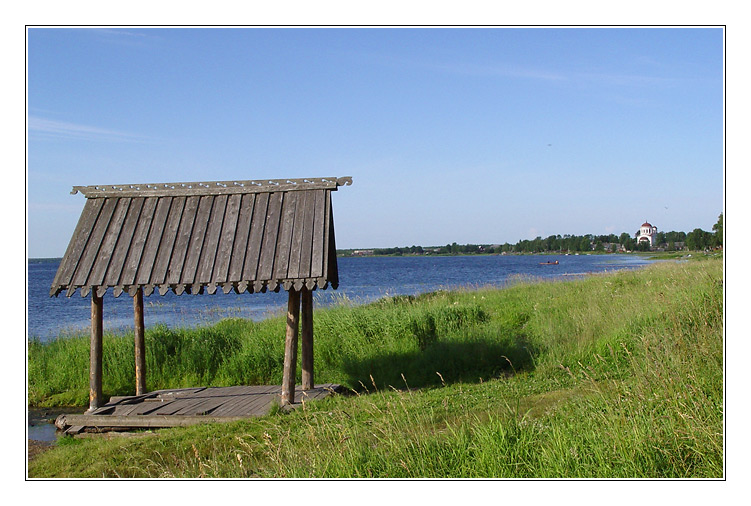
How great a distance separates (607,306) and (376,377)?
5.92 m

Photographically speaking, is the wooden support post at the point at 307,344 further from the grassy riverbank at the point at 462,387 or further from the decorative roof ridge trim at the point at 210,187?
the decorative roof ridge trim at the point at 210,187

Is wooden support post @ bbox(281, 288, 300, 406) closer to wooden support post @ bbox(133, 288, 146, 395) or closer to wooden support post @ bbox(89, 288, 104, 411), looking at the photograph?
wooden support post @ bbox(89, 288, 104, 411)

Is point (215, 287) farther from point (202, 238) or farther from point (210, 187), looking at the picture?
point (210, 187)

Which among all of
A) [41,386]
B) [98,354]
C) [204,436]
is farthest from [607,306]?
[41,386]

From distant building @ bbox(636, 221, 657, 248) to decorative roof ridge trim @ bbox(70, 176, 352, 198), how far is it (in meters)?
72.1

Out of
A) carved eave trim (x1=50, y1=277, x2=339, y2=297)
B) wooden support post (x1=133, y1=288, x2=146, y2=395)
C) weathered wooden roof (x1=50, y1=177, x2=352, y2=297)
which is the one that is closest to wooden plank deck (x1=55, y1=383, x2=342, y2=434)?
wooden support post (x1=133, y1=288, x2=146, y2=395)

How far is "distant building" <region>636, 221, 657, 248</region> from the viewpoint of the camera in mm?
78062

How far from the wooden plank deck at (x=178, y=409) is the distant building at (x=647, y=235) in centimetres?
7203

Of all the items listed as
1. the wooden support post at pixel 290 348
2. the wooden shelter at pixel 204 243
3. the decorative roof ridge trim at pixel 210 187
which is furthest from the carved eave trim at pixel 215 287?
the decorative roof ridge trim at pixel 210 187

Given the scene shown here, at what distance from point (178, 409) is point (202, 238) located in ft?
9.46

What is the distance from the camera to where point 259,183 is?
35.2 feet

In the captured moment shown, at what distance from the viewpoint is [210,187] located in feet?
35.3

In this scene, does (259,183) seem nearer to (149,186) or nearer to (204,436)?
(149,186)

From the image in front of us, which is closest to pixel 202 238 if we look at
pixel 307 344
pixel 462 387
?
pixel 307 344
